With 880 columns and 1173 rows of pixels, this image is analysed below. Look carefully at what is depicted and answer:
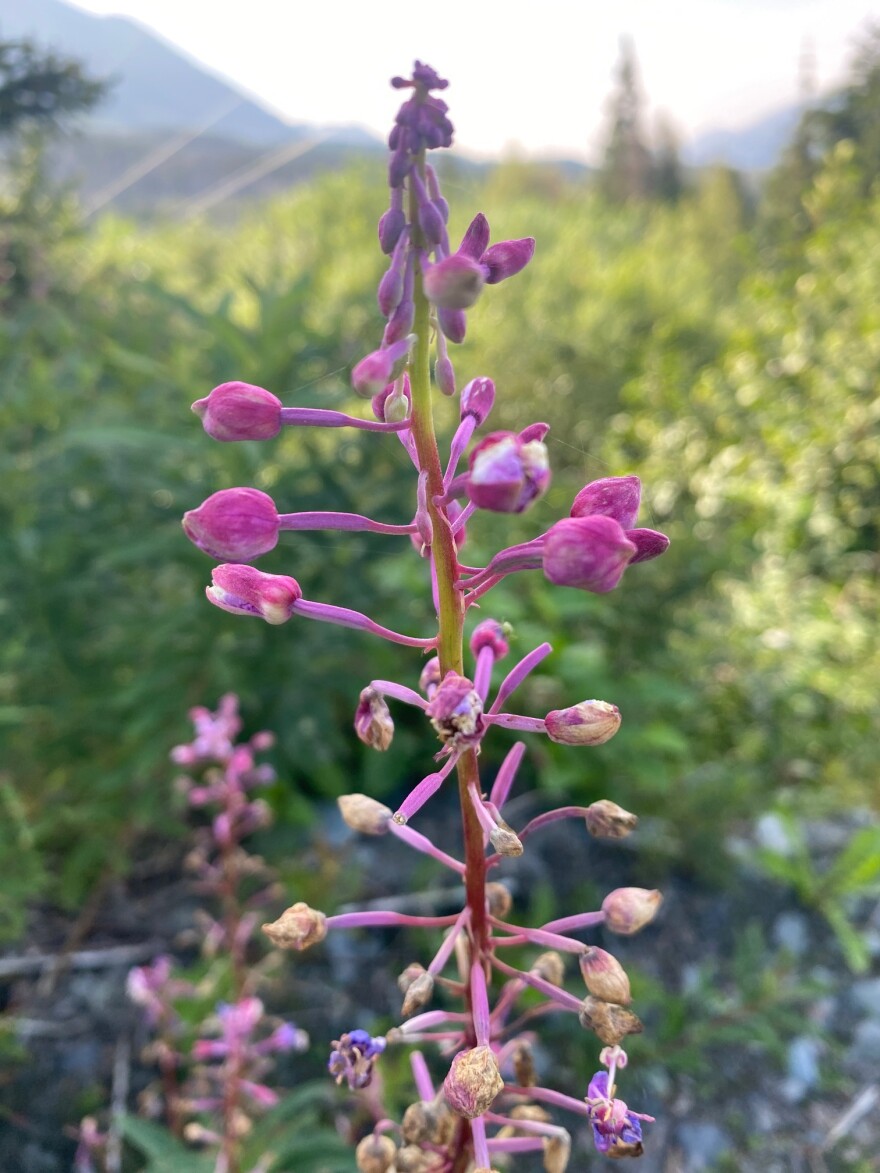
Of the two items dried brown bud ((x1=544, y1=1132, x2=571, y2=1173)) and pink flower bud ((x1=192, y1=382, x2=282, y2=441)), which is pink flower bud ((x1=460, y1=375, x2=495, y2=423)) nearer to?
pink flower bud ((x1=192, y1=382, x2=282, y2=441))

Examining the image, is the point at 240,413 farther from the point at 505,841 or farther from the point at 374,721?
the point at 505,841

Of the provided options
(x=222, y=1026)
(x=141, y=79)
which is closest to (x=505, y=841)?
(x=222, y=1026)

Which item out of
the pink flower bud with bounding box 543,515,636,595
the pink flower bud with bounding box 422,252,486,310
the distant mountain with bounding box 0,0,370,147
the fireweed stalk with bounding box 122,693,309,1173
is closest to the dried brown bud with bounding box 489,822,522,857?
the pink flower bud with bounding box 543,515,636,595

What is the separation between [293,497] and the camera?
242 cm

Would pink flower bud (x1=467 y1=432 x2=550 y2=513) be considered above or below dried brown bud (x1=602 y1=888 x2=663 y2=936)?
above

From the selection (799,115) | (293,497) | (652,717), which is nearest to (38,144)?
(293,497)

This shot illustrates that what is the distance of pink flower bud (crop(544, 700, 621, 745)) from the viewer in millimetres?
789

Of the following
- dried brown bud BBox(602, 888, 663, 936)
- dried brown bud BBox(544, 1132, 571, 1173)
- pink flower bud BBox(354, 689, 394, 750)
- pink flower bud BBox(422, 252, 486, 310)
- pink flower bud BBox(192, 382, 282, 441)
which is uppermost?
pink flower bud BBox(422, 252, 486, 310)

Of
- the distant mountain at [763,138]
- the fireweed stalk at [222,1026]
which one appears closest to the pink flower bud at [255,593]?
the fireweed stalk at [222,1026]

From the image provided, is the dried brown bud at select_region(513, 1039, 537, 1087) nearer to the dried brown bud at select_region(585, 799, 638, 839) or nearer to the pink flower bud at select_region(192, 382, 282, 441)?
the dried brown bud at select_region(585, 799, 638, 839)

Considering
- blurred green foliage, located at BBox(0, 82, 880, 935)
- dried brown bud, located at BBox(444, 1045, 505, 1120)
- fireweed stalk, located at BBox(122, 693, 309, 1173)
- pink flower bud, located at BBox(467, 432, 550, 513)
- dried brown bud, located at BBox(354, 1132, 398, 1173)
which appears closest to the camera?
pink flower bud, located at BBox(467, 432, 550, 513)

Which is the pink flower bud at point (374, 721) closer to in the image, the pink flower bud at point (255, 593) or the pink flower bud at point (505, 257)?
the pink flower bud at point (255, 593)

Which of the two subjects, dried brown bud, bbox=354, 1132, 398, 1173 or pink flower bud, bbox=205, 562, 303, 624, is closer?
pink flower bud, bbox=205, 562, 303, 624

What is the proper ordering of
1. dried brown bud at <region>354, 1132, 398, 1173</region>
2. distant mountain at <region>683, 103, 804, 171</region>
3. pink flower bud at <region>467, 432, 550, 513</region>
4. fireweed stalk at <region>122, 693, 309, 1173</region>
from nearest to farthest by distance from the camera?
pink flower bud at <region>467, 432, 550, 513</region> < dried brown bud at <region>354, 1132, 398, 1173</region> < fireweed stalk at <region>122, 693, 309, 1173</region> < distant mountain at <region>683, 103, 804, 171</region>
